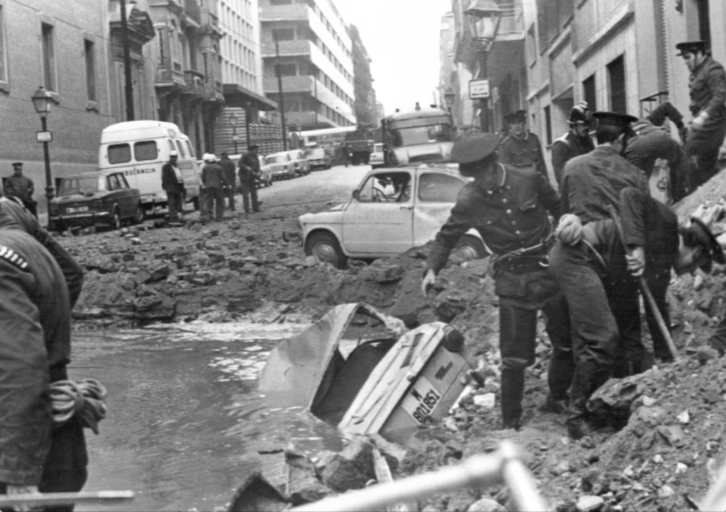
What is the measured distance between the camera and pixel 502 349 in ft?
20.7

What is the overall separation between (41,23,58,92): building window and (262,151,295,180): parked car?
15522 millimetres

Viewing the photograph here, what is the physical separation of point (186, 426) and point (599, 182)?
137 inches

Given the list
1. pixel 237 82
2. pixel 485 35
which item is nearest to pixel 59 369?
pixel 485 35

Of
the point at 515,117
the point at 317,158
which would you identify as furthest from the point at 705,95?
the point at 317,158

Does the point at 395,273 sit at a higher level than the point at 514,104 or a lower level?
lower

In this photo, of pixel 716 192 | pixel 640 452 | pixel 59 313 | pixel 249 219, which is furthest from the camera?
pixel 249 219

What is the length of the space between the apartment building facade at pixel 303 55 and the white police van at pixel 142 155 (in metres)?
44.5

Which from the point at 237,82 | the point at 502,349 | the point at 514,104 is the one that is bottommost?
the point at 502,349

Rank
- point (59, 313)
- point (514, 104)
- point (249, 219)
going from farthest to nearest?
point (514, 104)
point (249, 219)
point (59, 313)

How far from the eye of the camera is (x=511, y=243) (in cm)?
636

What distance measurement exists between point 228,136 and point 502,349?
5900 centimetres

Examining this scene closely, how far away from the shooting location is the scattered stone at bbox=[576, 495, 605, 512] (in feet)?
15.3

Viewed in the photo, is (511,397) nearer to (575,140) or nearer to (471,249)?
(575,140)

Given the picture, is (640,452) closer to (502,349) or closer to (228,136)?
(502,349)
